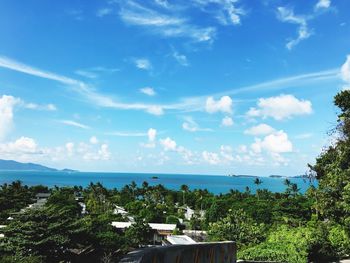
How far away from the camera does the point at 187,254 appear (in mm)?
4531

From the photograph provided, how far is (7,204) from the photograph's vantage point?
6278 cm

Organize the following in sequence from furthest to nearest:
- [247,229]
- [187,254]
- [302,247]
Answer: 1. [247,229]
2. [302,247]
3. [187,254]

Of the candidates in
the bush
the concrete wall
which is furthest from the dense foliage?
the concrete wall

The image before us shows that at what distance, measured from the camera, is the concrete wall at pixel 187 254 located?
11.7ft

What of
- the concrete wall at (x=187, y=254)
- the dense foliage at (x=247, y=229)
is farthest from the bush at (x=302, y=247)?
the concrete wall at (x=187, y=254)

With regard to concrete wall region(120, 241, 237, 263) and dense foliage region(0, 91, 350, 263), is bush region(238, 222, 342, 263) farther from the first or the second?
concrete wall region(120, 241, 237, 263)

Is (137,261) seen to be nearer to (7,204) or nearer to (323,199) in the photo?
(323,199)

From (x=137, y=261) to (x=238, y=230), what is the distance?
29048 mm

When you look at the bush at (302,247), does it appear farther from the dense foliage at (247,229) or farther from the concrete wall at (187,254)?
the concrete wall at (187,254)

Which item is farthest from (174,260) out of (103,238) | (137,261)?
(103,238)

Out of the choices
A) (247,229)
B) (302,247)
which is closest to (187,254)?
(302,247)

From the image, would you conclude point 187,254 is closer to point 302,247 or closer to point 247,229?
point 302,247

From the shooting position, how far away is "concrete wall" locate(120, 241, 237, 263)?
11.7ft

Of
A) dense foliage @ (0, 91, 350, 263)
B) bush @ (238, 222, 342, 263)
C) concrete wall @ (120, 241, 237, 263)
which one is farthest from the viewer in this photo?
dense foliage @ (0, 91, 350, 263)
